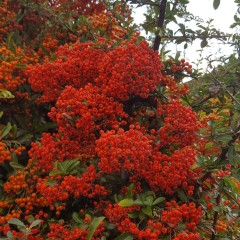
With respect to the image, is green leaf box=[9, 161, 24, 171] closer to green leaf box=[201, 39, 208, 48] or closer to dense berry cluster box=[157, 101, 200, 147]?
dense berry cluster box=[157, 101, 200, 147]

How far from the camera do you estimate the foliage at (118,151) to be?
2.57 metres

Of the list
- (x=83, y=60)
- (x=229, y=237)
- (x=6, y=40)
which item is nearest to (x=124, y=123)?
(x=83, y=60)

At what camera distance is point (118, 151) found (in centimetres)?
252

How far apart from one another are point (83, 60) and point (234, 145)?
135cm

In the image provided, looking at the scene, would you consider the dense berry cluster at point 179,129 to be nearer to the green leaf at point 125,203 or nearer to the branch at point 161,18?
the green leaf at point 125,203

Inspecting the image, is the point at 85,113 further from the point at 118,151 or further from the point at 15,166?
the point at 15,166

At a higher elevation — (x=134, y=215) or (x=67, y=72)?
(x=67, y=72)

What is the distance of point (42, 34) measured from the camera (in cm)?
430

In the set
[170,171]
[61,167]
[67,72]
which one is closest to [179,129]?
[170,171]

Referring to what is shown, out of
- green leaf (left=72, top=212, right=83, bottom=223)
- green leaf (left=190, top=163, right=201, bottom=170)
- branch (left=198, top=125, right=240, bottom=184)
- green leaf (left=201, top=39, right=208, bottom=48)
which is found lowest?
green leaf (left=72, top=212, right=83, bottom=223)

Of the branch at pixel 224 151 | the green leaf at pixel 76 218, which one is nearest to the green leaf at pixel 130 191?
the green leaf at pixel 76 218

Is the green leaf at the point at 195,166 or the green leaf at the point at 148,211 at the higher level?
the green leaf at the point at 195,166

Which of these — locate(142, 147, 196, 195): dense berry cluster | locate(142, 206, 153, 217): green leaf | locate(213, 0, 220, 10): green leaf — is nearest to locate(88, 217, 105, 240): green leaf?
locate(142, 206, 153, 217): green leaf

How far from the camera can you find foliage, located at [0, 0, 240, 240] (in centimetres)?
257
